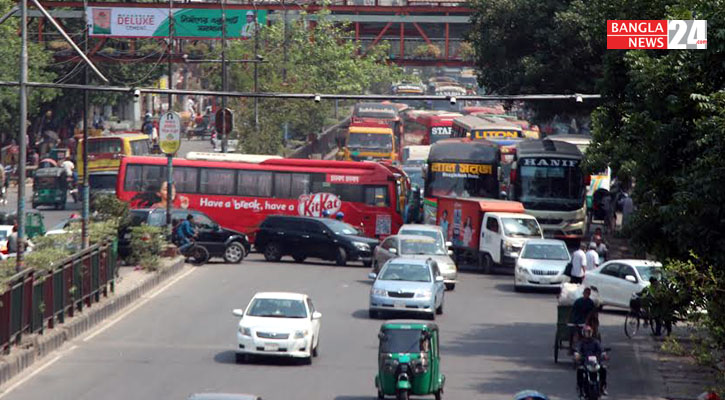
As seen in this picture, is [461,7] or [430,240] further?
[461,7]

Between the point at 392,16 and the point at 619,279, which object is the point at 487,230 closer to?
the point at 619,279

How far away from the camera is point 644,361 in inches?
1086

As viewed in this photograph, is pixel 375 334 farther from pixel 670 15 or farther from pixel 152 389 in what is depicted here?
pixel 670 15

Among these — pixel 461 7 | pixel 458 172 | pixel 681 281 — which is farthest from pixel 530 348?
pixel 461 7

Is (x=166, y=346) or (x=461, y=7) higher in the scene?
(x=461, y=7)

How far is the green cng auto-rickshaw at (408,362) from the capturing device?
840 inches

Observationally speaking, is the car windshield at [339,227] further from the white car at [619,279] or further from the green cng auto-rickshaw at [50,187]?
the green cng auto-rickshaw at [50,187]

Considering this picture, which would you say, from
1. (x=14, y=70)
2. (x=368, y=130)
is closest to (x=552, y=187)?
(x=368, y=130)

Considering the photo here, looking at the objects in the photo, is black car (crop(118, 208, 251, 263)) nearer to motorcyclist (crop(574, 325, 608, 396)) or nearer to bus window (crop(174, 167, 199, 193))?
bus window (crop(174, 167, 199, 193))

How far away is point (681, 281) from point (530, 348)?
1383 cm

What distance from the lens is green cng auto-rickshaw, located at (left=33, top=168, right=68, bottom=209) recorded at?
5638 centimetres

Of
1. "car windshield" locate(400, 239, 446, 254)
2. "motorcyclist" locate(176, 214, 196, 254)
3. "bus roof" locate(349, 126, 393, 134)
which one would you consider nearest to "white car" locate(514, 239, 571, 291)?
"car windshield" locate(400, 239, 446, 254)

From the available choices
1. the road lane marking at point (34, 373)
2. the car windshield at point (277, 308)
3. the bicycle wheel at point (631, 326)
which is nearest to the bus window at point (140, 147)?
the bicycle wheel at point (631, 326)

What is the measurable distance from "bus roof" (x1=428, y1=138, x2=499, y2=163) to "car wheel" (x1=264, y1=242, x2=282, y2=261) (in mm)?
9065
